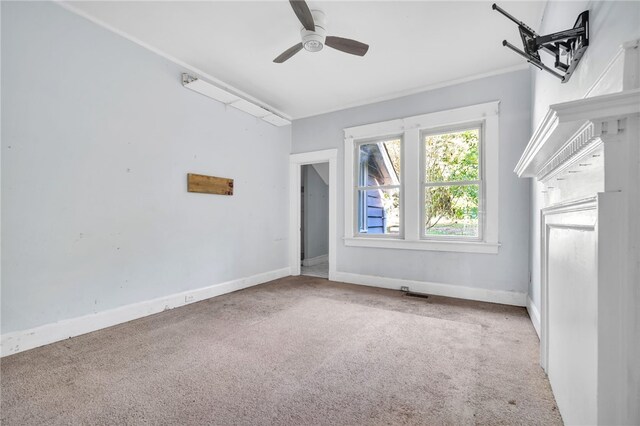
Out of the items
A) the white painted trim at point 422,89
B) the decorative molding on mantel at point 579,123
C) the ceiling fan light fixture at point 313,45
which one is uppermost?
the white painted trim at point 422,89

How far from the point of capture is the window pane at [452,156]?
11.6ft

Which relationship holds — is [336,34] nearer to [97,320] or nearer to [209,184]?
[209,184]

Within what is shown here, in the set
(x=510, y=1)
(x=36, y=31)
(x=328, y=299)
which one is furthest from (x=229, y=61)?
(x=328, y=299)

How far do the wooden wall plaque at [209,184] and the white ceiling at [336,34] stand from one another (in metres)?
1.27

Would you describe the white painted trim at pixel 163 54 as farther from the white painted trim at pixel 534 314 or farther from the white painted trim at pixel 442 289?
the white painted trim at pixel 534 314

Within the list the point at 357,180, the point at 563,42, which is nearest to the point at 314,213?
the point at 357,180

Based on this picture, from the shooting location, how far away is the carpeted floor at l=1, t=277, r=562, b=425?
1439 millimetres

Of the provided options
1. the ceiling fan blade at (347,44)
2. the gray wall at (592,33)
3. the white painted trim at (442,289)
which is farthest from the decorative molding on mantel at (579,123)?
the white painted trim at (442,289)

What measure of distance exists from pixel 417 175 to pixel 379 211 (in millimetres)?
768

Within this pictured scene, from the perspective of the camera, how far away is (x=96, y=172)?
98.0 inches

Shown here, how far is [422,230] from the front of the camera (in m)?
3.79

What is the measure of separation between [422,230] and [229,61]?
Answer: 3.13 meters

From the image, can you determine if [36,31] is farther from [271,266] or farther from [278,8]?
[271,266]

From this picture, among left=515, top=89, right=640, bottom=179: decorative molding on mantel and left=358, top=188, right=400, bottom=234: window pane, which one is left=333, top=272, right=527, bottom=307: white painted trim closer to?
left=358, top=188, right=400, bottom=234: window pane
